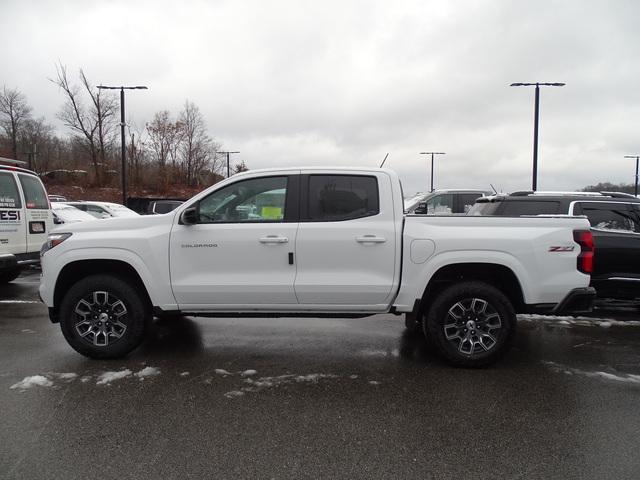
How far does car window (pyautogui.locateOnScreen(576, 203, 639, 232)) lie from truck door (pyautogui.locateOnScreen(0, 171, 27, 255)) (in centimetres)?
901

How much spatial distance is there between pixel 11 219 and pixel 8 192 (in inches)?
18.6

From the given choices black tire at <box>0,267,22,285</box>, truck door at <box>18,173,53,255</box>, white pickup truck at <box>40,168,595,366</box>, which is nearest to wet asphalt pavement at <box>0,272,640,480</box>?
white pickup truck at <box>40,168,595,366</box>

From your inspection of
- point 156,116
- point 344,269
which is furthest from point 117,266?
point 156,116

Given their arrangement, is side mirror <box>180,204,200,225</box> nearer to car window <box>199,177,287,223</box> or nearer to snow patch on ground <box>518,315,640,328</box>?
car window <box>199,177,287,223</box>

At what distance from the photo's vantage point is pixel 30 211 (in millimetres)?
8039

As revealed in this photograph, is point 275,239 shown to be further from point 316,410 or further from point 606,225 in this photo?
point 606,225

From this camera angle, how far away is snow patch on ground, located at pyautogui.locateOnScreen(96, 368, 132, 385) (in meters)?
4.15

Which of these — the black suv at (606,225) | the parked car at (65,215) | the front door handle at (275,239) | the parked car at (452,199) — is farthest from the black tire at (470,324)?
the parked car at (452,199)

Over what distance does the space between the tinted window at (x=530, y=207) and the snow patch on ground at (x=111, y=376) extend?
18.4 ft

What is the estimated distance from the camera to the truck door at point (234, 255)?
4.51 meters

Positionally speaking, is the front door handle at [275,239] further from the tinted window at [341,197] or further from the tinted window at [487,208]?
the tinted window at [487,208]

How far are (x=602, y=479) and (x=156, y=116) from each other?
57.8 metres

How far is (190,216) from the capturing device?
453 centimetres

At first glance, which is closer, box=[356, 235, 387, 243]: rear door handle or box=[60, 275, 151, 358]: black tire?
box=[356, 235, 387, 243]: rear door handle
